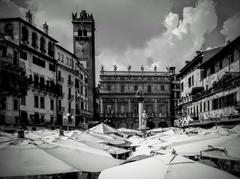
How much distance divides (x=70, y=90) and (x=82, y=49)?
40.8 feet

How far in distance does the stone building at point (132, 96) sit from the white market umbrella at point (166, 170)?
52.2 meters

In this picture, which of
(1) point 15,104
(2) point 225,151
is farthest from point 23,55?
(2) point 225,151

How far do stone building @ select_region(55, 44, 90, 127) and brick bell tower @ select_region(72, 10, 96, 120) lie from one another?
11.5 ft

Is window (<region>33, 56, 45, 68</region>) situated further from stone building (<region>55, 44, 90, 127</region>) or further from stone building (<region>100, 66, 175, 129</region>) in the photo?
stone building (<region>100, 66, 175, 129</region>)

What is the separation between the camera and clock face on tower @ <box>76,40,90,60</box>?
51156 millimetres

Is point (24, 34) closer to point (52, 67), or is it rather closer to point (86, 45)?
point (52, 67)

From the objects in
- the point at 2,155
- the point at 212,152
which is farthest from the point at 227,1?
the point at 2,155

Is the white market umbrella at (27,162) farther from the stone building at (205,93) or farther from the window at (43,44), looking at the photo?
the window at (43,44)

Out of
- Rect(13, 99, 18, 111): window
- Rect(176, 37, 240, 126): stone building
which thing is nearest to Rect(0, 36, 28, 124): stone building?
Rect(13, 99, 18, 111): window

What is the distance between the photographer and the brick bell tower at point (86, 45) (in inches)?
2010

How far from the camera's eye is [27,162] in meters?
5.57

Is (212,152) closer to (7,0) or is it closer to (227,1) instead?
(227,1)

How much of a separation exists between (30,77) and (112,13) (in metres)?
26.8

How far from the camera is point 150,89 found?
59.2m
